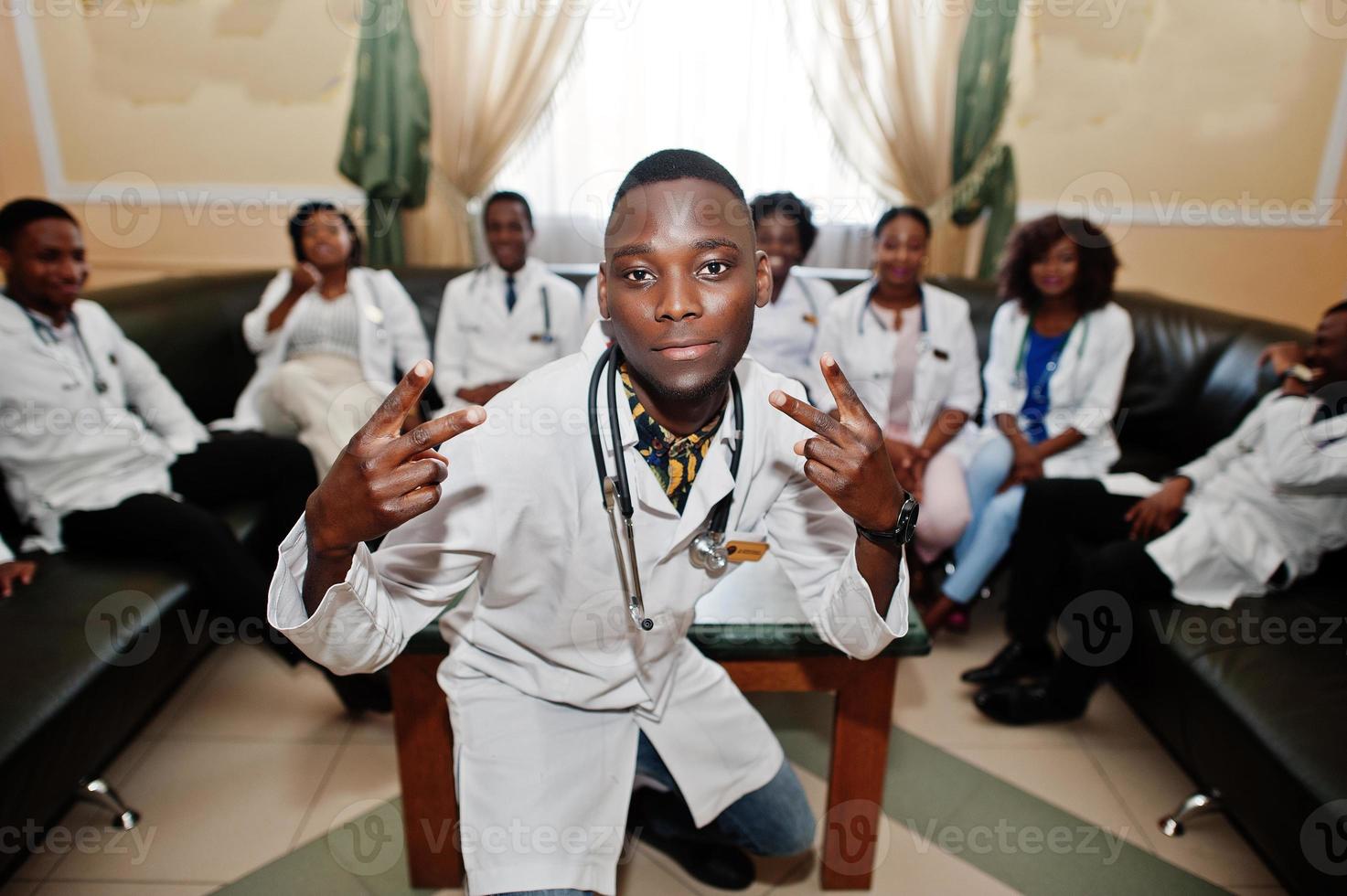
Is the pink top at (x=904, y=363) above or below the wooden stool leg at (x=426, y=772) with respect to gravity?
above

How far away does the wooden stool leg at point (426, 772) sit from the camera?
1.37 meters

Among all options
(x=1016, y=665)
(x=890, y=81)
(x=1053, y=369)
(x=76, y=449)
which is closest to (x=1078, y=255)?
(x=1053, y=369)

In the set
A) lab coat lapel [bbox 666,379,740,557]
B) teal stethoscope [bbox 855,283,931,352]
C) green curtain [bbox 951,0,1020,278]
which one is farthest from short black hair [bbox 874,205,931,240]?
lab coat lapel [bbox 666,379,740,557]

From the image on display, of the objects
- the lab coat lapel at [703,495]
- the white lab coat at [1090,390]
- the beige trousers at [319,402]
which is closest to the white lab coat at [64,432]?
the beige trousers at [319,402]

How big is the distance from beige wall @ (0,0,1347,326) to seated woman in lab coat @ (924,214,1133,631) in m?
1.39

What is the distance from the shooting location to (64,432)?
1.95 metres

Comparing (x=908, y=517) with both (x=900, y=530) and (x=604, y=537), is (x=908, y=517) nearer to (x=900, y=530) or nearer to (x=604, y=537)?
(x=900, y=530)

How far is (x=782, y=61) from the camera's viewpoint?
3623 mm

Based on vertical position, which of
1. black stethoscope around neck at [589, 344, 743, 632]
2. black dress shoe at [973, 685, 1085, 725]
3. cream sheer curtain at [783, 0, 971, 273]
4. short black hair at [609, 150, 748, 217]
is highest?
cream sheer curtain at [783, 0, 971, 273]

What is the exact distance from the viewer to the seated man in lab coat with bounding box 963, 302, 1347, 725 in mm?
1807

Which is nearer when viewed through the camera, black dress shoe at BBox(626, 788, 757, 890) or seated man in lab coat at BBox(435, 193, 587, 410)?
black dress shoe at BBox(626, 788, 757, 890)

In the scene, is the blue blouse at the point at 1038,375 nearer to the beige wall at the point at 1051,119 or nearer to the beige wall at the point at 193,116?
the beige wall at the point at 1051,119

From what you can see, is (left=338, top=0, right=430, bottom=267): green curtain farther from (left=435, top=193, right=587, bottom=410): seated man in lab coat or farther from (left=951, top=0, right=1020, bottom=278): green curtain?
(left=951, top=0, right=1020, bottom=278): green curtain

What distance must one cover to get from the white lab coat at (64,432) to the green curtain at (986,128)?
342cm
